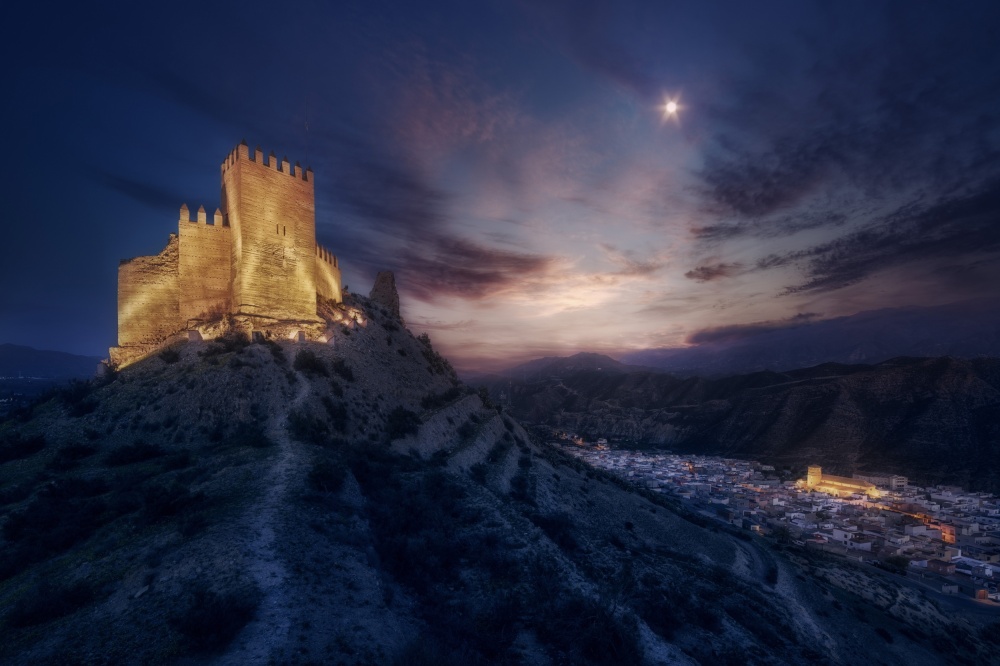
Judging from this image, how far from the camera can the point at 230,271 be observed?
2392cm

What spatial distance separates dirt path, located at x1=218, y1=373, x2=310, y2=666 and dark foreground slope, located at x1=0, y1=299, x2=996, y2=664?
45 millimetres

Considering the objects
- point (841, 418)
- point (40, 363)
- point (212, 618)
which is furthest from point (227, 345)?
point (40, 363)

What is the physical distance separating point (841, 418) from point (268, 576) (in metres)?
85.3

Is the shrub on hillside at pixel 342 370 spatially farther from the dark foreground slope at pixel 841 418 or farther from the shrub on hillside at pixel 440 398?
the dark foreground slope at pixel 841 418

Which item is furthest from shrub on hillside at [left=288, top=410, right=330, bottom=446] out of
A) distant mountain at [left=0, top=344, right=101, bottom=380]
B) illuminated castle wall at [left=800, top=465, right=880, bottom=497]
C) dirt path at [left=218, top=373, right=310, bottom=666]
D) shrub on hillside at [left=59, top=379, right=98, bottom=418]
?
distant mountain at [left=0, top=344, right=101, bottom=380]

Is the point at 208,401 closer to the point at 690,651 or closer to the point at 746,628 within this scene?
the point at 690,651

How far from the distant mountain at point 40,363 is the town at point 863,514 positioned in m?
133

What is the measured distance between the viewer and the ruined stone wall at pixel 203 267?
23.3 metres

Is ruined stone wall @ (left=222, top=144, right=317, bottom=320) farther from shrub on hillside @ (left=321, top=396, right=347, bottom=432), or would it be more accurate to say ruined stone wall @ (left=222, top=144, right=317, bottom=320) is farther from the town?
the town

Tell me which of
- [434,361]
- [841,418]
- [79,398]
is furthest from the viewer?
[841,418]

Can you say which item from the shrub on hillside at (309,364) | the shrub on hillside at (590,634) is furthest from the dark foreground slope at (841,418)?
the shrub on hillside at (309,364)

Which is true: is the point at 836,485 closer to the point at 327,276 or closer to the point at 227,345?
the point at 327,276

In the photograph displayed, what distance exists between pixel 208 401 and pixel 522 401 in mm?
109065

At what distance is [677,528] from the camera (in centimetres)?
3047
